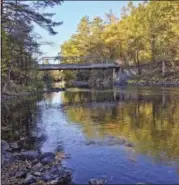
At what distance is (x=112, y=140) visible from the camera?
14625 mm

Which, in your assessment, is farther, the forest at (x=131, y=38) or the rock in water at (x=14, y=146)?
the forest at (x=131, y=38)

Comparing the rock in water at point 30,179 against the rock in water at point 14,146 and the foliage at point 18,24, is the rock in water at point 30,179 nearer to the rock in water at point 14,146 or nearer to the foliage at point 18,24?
the rock in water at point 14,146

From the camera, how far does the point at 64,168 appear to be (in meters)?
10.7

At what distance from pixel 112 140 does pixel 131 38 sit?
4792cm

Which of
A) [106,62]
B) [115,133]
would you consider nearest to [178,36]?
[106,62]

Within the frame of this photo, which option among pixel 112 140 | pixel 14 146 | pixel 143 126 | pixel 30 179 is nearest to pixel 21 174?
pixel 30 179

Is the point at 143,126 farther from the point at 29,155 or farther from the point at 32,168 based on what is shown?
the point at 32,168

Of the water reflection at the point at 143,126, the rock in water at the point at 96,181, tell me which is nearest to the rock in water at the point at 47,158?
the rock in water at the point at 96,181

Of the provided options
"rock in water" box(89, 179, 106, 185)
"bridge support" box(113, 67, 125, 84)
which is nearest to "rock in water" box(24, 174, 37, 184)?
"rock in water" box(89, 179, 106, 185)

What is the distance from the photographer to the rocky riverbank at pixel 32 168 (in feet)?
31.2

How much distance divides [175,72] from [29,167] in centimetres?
4715

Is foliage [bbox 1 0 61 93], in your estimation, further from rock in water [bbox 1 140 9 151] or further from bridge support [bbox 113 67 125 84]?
bridge support [bbox 113 67 125 84]

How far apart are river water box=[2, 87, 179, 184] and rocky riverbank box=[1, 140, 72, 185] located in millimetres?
410

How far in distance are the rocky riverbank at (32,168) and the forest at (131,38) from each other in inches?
1733
